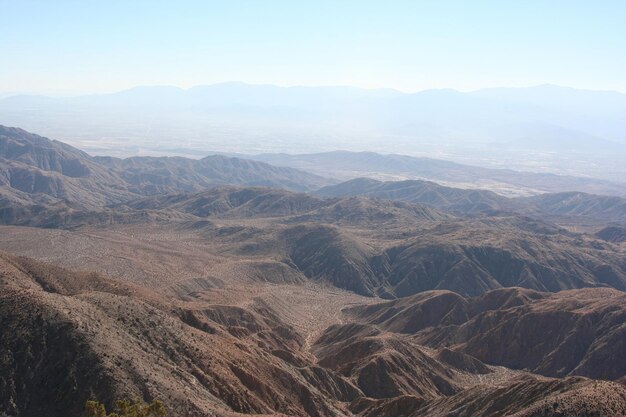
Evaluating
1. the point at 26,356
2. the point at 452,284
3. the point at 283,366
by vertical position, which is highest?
the point at 26,356

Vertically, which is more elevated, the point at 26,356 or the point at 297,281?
the point at 26,356

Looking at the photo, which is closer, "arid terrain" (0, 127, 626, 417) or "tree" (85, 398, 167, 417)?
"tree" (85, 398, 167, 417)

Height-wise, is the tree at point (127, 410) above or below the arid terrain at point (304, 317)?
above

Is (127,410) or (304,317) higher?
(127,410)

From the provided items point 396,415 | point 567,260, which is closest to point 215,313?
point 396,415

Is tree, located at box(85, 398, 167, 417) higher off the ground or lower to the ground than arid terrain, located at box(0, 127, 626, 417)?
higher

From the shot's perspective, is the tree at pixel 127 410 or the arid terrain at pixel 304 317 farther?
the arid terrain at pixel 304 317

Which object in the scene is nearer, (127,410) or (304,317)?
(127,410)

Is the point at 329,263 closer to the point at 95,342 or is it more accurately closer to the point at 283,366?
the point at 283,366
